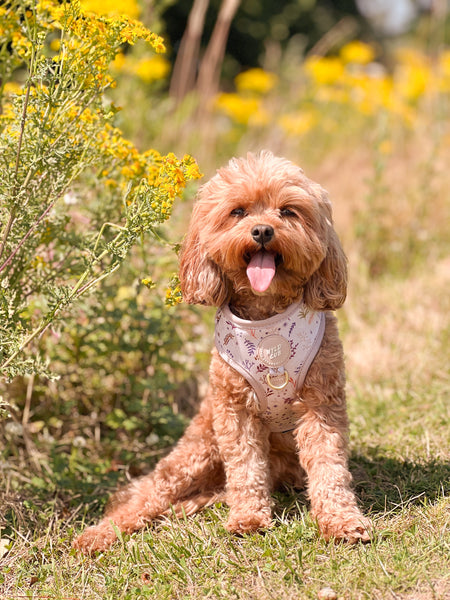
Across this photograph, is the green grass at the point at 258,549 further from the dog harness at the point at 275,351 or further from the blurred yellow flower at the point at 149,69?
the blurred yellow flower at the point at 149,69

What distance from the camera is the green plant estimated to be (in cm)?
274

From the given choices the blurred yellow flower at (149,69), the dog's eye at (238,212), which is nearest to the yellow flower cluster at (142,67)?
the blurred yellow flower at (149,69)

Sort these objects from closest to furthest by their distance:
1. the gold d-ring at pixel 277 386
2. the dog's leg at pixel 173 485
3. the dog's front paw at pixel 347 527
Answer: the dog's front paw at pixel 347 527
the gold d-ring at pixel 277 386
the dog's leg at pixel 173 485

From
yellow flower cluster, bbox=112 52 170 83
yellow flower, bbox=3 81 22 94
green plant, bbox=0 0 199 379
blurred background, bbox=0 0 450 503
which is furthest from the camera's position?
yellow flower cluster, bbox=112 52 170 83

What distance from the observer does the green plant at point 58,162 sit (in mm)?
2744

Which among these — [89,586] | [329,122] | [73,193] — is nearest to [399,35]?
[329,122]

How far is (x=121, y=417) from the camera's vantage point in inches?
157

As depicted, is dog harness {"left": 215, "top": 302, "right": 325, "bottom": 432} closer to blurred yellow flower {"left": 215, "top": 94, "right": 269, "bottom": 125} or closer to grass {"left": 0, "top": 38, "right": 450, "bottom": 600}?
grass {"left": 0, "top": 38, "right": 450, "bottom": 600}

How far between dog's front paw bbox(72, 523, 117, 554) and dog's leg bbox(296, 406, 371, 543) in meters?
0.90

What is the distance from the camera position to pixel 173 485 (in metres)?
3.18

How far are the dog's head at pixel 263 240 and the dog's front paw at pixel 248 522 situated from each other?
0.88m

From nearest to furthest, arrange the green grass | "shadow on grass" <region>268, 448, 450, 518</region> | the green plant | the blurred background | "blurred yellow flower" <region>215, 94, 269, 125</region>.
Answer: the green grass → the green plant → "shadow on grass" <region>268, 448, 450, 518</region> → the blurred background → "blurred yellow flower" <region>215, 94, 269, 125</region>

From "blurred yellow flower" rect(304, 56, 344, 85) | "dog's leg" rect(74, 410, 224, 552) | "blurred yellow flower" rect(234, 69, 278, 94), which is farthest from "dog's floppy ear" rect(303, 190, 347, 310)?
"blurred yellow flower" rect(234, 69, 278, 94)

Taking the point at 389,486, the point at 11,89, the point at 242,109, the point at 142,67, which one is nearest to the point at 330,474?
the point at 389,486
